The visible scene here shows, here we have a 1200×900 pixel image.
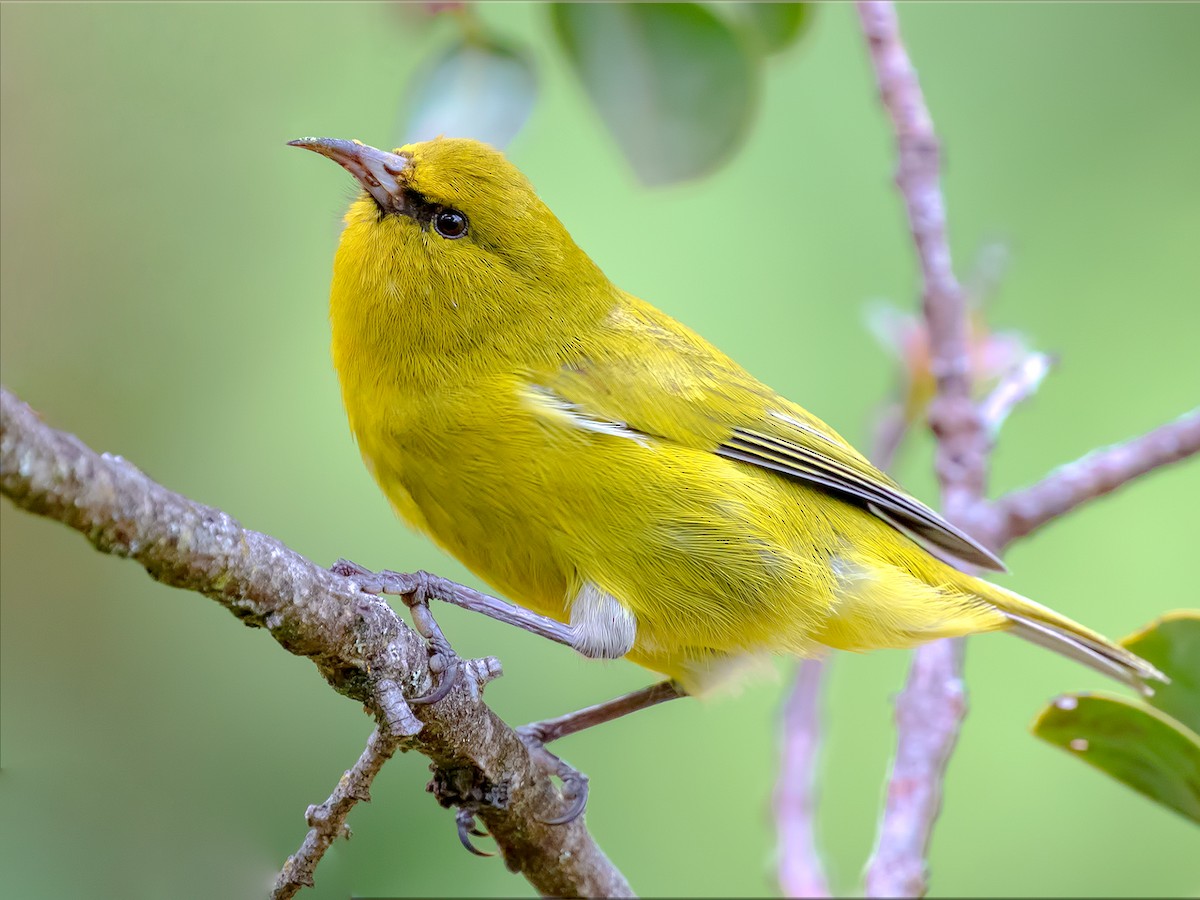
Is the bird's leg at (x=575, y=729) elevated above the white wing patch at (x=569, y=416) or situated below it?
below

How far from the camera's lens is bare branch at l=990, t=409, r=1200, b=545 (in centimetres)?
360

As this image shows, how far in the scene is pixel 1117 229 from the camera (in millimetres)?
6391

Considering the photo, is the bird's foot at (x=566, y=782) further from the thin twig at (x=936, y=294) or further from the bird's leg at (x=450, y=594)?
the thin twig at (x=936, y=294)

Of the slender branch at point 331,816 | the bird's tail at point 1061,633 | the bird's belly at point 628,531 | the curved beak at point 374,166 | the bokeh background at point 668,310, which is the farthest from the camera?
the bokeh background at point 668,310

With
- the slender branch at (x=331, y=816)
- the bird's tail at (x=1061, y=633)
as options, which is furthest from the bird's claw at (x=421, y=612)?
the bird's tail at (x=1061, y=633)

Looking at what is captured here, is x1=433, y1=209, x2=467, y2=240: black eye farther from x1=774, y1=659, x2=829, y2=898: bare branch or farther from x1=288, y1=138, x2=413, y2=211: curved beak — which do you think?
x1=774, y1=659, x2=829, y2=898: bare branch

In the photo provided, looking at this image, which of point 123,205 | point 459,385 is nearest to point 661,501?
point 459,385

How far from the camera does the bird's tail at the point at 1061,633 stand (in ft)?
11.5

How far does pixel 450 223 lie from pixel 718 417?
88cm

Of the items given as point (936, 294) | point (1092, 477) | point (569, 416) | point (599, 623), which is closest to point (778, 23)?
point (936, 294)

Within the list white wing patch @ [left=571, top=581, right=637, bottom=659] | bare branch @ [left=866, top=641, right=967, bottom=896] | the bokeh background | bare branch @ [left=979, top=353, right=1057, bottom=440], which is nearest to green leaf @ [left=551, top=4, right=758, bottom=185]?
the bokeh background

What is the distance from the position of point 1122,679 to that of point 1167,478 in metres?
3.00

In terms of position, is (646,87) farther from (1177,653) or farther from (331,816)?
(331,816)

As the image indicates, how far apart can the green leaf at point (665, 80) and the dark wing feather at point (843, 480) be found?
0.76 m
